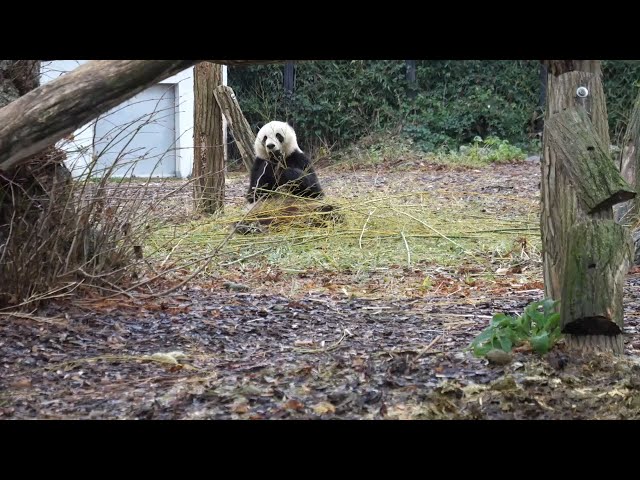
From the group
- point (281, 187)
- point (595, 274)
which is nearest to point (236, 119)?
point (281, 187)

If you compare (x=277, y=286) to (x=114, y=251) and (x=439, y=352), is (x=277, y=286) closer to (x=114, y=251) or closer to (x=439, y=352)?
(x=114, y=251)

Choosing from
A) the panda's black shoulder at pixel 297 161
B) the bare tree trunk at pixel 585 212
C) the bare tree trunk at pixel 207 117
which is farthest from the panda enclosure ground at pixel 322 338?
the panda's black shoulder at pixel 297 161

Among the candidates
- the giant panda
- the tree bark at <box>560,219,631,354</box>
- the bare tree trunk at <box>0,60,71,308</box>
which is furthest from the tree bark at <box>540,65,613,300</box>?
the giant panda

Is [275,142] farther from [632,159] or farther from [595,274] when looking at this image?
[595,274]

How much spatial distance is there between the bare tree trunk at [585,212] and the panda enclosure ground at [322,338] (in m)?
0.23

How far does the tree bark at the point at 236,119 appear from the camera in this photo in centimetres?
1237

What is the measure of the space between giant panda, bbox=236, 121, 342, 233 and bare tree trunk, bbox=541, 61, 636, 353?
15.9ft

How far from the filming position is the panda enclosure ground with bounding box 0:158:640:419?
4.32 m

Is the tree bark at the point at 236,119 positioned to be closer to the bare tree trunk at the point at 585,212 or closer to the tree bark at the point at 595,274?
the bare tree trunk at the point at 585,212

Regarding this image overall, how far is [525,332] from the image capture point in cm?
511

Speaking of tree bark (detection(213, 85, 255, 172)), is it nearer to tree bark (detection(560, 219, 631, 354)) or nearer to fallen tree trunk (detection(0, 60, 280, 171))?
fallen tree trunk (detection(0, 60, 280, 171))

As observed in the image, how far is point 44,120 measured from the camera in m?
4.79
